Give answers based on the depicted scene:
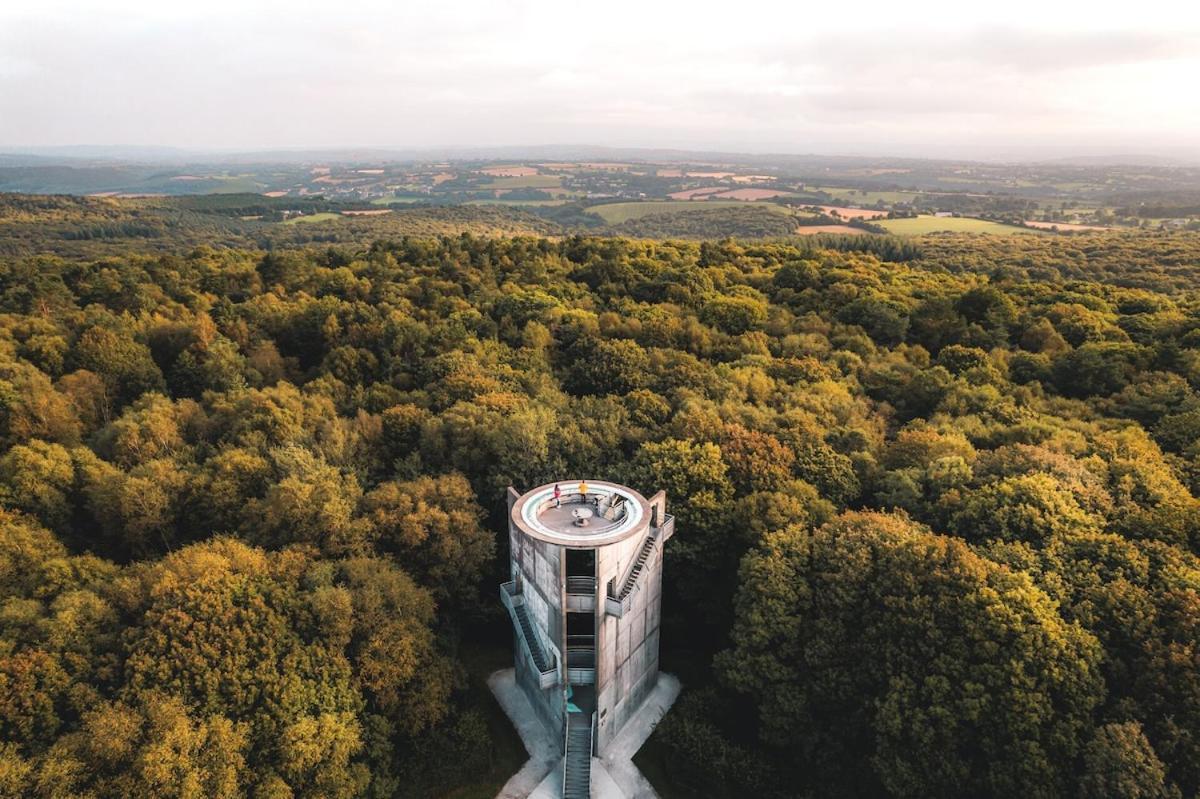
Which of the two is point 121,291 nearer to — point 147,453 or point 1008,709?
point 147,453

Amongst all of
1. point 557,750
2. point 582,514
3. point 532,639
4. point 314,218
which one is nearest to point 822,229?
point 314,218

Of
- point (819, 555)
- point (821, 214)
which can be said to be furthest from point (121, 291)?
point (821, 214)

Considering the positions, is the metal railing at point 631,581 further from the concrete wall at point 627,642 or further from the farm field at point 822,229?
the farm field at point 822,229

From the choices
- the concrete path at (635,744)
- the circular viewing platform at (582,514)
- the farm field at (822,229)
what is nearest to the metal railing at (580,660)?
the concrete path at (635,744)

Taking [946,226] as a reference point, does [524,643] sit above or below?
below

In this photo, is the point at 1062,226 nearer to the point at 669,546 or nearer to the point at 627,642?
the point at 669,546

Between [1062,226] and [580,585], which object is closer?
[580,585]
